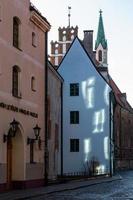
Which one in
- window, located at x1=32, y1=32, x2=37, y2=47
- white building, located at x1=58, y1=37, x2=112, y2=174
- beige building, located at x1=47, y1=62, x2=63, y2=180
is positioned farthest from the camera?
white building, located at x1=58, y1=37, x2=112, y2=174

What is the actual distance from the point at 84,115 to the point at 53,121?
16284 mm

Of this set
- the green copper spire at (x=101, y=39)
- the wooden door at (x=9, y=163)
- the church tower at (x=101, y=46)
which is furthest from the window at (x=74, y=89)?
the green copper spire at (x=101, y=39)

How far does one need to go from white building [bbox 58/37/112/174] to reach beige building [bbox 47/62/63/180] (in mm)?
11617

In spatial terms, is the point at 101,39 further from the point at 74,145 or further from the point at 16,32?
the point at 16,32

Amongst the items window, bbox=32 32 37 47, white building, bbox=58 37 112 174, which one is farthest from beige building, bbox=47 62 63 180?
white building, bbox=58 37 112 174

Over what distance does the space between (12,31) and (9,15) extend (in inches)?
37.4

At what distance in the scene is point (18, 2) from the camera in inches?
1219

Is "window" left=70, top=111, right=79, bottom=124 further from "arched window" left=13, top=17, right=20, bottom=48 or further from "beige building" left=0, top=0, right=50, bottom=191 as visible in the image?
"arched window" left=13, top=17, right=20, bottom=48

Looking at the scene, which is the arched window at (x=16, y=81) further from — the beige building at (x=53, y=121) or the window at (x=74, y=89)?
the window at (x=74, y=89)

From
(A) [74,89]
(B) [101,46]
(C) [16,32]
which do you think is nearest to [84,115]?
(A) [74,89]

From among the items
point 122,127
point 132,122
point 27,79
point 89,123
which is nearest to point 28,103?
point 27,79

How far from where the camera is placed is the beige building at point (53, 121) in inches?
1549

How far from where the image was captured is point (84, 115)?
57125mm

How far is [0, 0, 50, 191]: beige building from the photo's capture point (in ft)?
93.4
